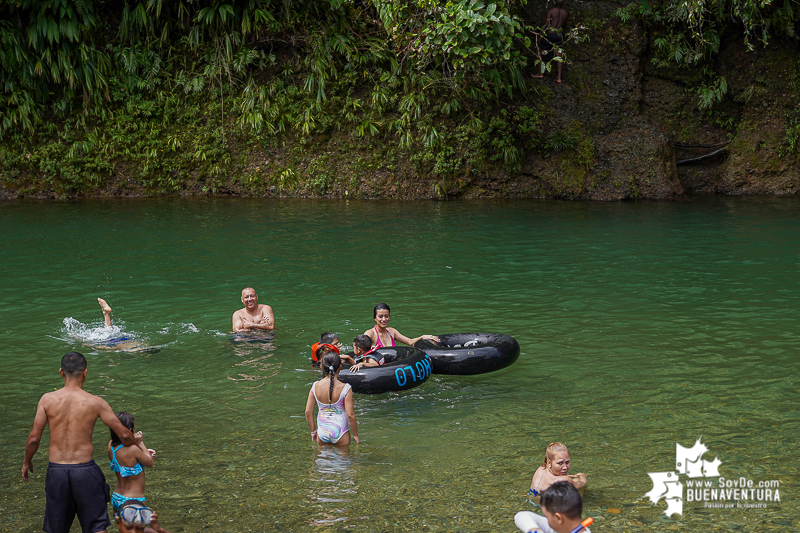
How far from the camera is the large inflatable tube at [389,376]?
7.98 metres

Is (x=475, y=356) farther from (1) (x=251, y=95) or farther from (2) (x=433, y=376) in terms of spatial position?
(1) (x=251, y=95)

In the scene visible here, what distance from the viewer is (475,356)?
848cm

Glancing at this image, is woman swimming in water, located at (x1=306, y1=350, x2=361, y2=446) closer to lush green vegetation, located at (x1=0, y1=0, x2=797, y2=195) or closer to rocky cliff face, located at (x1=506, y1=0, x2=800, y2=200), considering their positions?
lush green vegetation, located at (x1=0, y1=0, x2=797, y2=195)

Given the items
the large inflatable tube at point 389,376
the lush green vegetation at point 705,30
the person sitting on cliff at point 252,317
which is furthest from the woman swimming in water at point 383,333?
the lush green vegetation at point 705,30

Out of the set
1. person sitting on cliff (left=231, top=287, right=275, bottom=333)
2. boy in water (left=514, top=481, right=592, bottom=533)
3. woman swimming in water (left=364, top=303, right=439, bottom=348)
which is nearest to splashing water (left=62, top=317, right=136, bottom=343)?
person sitting on cliff (left=231, top=287, right=275, bottom=333)

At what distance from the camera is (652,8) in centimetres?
2394

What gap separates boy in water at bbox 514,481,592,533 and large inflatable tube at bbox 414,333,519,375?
15.7 ft

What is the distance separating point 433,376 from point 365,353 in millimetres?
897

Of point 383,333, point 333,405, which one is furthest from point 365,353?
point 333,405

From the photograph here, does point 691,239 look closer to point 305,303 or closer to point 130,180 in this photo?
point 305,303

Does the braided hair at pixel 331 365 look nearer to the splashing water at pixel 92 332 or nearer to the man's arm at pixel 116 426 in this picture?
the man's arm at pixel 116 426

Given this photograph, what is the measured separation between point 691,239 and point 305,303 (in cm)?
902

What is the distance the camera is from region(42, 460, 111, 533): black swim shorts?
15.9 feet

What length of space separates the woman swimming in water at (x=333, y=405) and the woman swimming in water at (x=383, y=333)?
7.06ft
